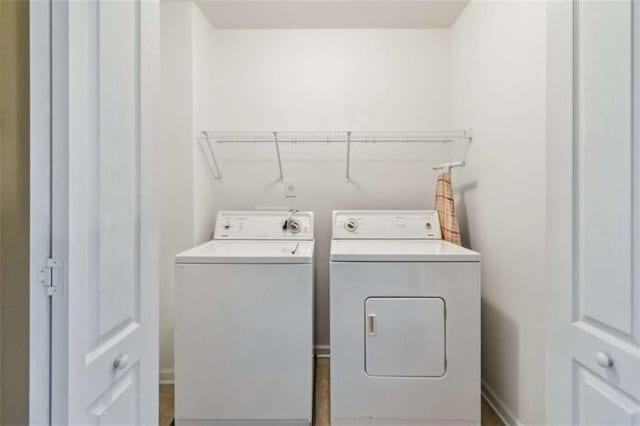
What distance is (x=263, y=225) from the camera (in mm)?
2232

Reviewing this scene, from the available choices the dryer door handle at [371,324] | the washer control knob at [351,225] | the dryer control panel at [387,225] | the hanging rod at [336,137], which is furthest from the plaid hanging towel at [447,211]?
the dryer door handle at [371,324]

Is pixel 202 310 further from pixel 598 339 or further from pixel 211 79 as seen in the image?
pixel 211 79

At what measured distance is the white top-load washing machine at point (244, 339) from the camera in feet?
5.26

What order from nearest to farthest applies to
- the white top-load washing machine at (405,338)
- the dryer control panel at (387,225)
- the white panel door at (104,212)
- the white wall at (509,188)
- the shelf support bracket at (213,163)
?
the white panel door at (104,212), the white wall at (509,188), the white top-load washing machine at (405,338), the dryer control panel at (387,225), the shelf support bracket at (213,163)

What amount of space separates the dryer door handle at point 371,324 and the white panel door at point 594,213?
30.3 inches

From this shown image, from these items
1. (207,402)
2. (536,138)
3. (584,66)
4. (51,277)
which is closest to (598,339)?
(584,66)

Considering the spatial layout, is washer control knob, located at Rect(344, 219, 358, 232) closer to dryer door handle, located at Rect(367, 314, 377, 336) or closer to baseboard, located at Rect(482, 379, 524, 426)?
dryer door handle, located at Rect(367, 314, 377, 336)

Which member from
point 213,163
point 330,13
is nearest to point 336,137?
point 330,13

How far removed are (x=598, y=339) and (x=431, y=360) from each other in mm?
936

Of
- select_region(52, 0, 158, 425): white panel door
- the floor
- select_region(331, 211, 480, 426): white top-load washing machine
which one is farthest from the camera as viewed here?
the floor

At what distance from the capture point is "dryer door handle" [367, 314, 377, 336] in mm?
1589

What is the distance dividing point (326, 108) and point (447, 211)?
1183 mm

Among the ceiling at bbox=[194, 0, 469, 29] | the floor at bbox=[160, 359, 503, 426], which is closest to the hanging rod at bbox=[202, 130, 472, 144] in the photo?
the ceiling at bbox=[194, 0, 469, 29]

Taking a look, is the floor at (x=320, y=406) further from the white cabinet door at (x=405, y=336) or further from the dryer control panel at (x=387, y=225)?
the dryer control panel at (x=387, y=225)
